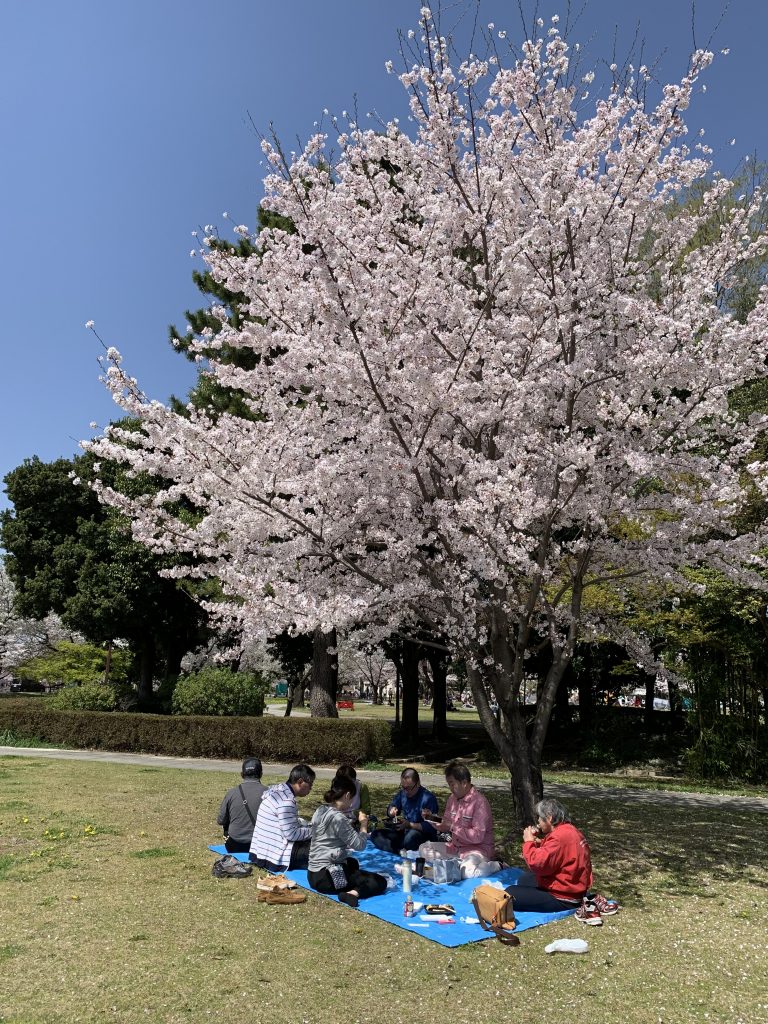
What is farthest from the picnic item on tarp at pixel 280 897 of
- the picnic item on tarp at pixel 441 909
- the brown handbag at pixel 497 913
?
the brown handbag at pixel 497 913

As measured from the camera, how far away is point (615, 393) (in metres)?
7.36

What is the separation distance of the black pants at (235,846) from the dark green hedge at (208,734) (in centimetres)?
964

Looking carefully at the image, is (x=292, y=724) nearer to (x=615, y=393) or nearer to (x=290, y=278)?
(x=290, y=278)

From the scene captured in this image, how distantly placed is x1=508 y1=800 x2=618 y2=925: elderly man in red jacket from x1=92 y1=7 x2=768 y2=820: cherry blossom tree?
7.75 ft

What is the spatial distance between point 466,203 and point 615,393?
3.00 metres

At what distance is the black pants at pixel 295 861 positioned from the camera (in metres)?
6.79

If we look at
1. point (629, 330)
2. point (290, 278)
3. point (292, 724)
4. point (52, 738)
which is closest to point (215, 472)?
point (290, 278)

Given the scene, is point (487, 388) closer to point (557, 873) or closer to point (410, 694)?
point (557, 873)

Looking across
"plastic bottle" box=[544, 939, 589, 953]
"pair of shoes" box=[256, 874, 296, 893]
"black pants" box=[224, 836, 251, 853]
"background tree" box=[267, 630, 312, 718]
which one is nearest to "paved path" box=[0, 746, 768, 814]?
"background tree" box=[267, 630, 312, 718]

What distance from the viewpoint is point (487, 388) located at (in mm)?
7582

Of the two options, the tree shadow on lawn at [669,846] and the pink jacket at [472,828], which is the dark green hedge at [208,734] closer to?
the tree shadow on lawn at [669,846]

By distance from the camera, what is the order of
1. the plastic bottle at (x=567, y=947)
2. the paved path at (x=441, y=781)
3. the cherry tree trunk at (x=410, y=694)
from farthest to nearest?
the cherry tree trunk at (x=410, y=694)
the paved path at (x=441, y=781)
the plastic bottle at (x=567, y=947)

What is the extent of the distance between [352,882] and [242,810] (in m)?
1.73

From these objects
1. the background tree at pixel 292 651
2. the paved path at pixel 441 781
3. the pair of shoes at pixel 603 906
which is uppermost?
the background tree at pixel 292 651
